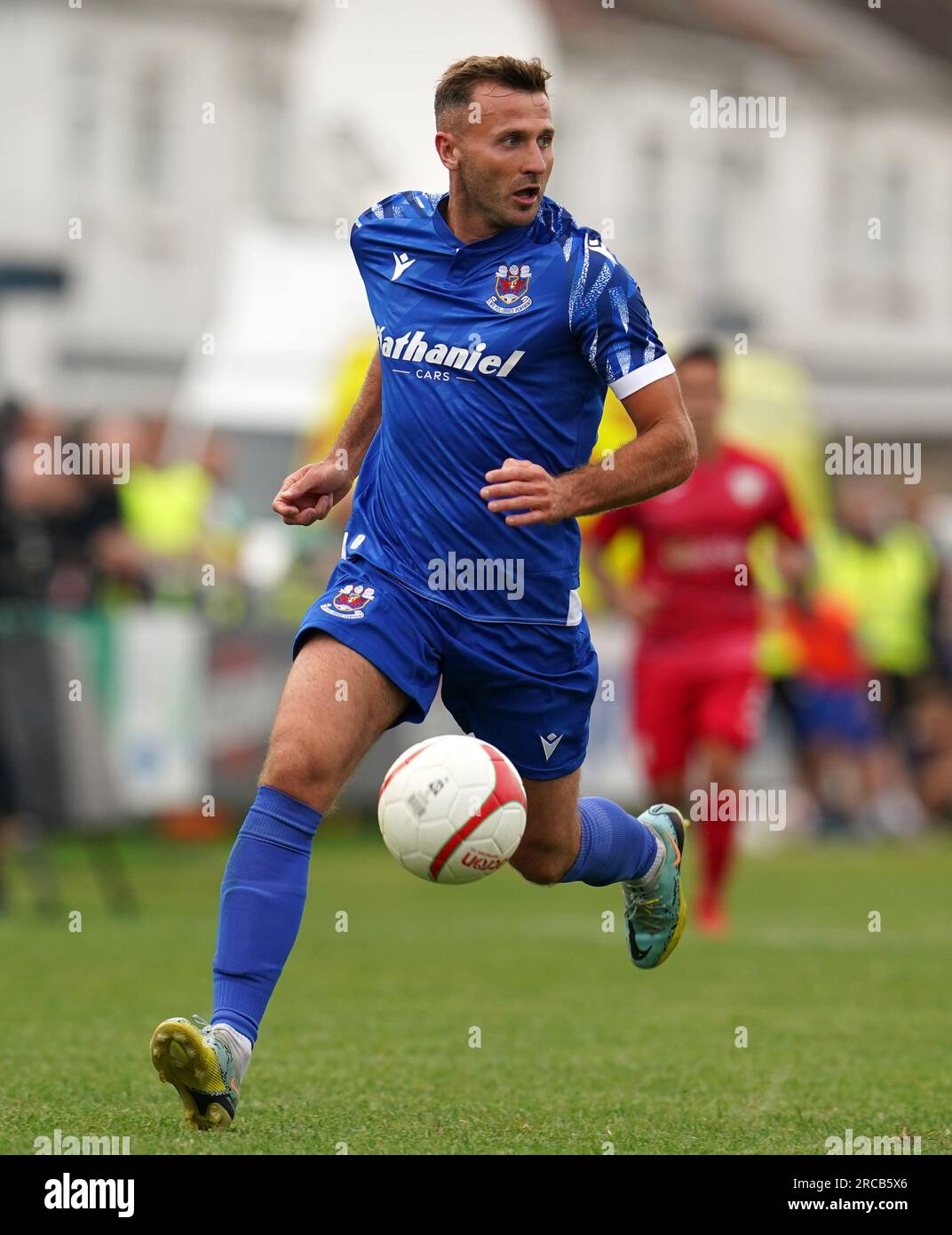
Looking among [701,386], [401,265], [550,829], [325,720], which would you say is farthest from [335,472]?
[701,386]

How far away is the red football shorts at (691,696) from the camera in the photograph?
1195 centimetres

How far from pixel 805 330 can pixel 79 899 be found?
34.0m

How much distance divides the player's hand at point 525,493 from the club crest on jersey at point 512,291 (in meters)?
0.54

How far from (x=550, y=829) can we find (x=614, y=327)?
4.78ft

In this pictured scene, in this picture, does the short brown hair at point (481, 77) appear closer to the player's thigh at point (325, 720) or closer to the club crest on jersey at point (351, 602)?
the club crest on jersey at point (351, 602)

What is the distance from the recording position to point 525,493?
572 centimetres

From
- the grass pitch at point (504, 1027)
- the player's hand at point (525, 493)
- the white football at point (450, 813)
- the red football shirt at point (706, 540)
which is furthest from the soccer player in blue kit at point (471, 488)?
the red football shirt at point (706, 540)

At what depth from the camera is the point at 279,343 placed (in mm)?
20406

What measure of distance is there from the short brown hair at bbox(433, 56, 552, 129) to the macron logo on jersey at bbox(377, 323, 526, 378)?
60 cm

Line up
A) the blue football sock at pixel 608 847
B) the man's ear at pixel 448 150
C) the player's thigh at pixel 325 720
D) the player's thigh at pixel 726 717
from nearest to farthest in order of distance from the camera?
the player's thigh at pixel 325 720 → the man's ear at pixel 448 150 → the blue football sock at pixel 608 847 → the player's thigh at pixel 726 717

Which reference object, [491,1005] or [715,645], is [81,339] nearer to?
[715,645]

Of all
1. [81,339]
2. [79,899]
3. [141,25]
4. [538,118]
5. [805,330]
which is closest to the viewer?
[538,118]

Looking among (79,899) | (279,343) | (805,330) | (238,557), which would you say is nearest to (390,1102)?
(79,899)

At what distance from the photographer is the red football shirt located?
1202 cm
